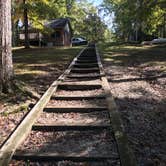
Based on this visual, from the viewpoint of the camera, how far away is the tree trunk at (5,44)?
7.39 m

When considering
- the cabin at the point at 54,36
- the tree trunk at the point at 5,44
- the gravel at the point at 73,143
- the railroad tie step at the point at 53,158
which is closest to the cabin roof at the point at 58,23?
the cabin at the point at 54,36

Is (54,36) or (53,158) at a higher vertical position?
(54,36)

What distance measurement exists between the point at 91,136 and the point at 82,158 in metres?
0.93

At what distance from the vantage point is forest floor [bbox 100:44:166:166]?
4.92 m

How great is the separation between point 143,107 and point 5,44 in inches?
122

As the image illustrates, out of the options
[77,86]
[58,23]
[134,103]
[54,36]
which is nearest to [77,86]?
[77,86]

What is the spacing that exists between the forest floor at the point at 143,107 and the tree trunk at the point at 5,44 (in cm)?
235

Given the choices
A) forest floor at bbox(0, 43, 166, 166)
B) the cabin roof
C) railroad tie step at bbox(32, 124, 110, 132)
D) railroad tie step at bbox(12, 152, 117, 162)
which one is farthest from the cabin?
railroad tie step at bbox(12, 152, 117, 162)

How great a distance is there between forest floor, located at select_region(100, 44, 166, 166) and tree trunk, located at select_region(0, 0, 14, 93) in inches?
92.7

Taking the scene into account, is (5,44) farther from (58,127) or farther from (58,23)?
(58,23)

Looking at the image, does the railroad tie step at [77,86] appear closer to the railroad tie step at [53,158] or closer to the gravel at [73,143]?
the gravel at [73,143]

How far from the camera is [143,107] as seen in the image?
732cm

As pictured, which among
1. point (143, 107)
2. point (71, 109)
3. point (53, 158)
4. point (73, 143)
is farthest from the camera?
point (143, 107)

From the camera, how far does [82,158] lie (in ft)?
14.9
